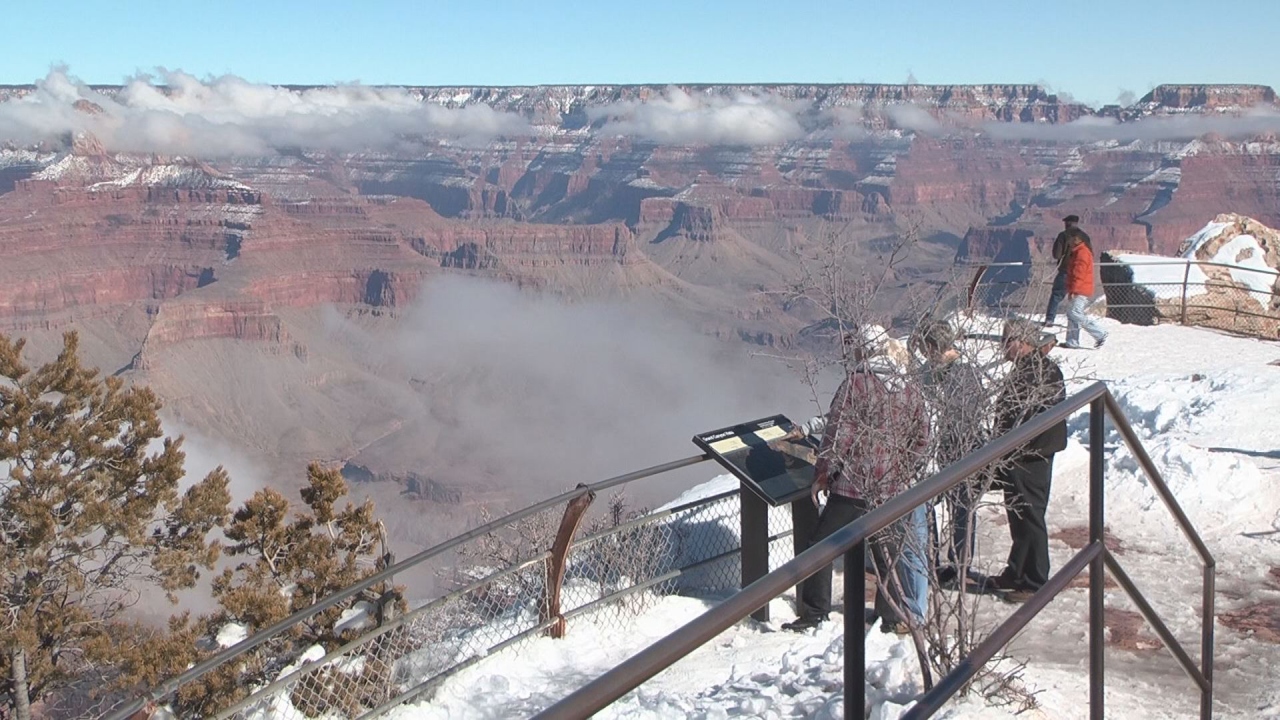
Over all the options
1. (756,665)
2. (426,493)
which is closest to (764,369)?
(426,493)

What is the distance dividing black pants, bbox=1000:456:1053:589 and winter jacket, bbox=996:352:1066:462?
0.17m

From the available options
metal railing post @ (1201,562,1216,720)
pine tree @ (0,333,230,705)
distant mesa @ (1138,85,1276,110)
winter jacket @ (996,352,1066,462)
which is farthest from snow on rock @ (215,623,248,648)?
distant mesa @ (1138,85,1276,110)

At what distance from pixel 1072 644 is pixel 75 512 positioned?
40.3 feet

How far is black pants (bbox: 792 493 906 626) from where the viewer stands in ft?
19.7

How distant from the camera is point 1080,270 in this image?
590 inches

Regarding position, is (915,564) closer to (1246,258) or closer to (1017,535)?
(1017,535)

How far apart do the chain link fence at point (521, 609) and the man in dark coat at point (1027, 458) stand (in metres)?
1.93

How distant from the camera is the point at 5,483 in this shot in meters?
14.7

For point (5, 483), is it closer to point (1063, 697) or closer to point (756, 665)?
point (756, 665)

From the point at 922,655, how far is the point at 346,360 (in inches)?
5949

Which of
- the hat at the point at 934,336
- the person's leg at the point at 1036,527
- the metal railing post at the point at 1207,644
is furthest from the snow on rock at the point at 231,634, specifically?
the metal railing post at the point at 1207,644

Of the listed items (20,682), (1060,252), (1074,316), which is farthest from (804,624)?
(1074,316)

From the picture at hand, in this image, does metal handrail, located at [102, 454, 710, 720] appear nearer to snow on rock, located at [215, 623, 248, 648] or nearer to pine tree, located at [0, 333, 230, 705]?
snow on rock, located at [215, 623, 248, 648]

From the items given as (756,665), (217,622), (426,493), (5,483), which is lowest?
(426,493)
